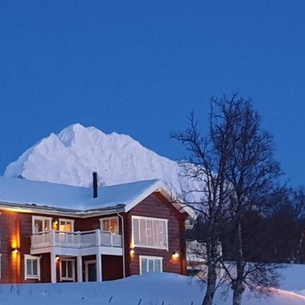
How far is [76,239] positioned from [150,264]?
4.83 meters

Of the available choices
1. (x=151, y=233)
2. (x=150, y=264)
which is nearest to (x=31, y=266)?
(x=150, y=264)

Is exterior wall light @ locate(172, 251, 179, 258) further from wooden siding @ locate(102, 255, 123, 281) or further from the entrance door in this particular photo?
the entrance door

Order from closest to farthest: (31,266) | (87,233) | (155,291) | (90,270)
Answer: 1. (155,291)
2. (31,266)
3. (87,233)
4. (90,270)

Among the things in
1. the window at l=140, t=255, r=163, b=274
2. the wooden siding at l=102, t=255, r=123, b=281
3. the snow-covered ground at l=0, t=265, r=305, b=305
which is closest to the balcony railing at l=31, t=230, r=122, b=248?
the wooden siding at l=102, t=255, r=123, b=281

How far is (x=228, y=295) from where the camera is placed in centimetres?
4238

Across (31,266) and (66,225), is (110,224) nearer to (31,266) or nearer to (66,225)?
(66,225)

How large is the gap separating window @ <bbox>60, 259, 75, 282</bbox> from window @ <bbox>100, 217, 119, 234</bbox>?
2705 millimetres

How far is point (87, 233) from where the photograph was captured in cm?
5584

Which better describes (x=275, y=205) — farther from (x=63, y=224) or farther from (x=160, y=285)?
(x=63, y=224)

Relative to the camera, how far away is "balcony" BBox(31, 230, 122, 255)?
179ft

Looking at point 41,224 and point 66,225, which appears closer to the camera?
point 41,224

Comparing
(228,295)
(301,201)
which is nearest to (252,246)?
(228,295)

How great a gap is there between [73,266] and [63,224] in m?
2.50

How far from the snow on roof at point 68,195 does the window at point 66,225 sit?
0.84 metres
